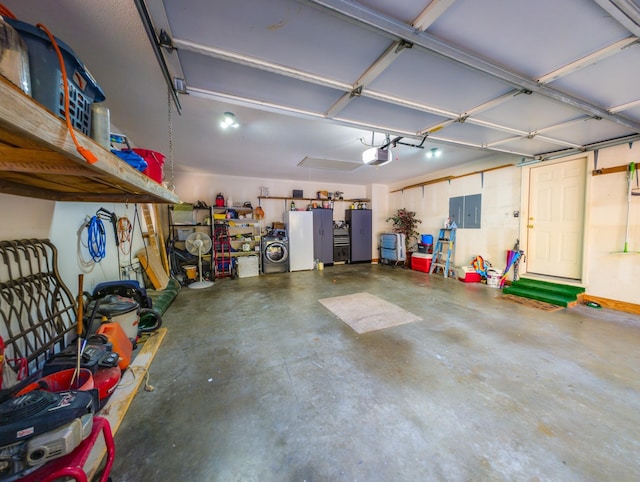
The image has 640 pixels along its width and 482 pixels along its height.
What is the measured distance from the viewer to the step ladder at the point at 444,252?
558cm

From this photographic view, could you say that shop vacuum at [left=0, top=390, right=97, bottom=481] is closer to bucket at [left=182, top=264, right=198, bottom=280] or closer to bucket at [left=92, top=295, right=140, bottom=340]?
bucket at [left=92, top=295, right=140, bottom=340]

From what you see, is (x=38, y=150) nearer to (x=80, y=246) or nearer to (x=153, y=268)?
(x=80, y=246)

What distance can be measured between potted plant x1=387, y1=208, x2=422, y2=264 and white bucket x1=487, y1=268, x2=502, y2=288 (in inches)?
89.8

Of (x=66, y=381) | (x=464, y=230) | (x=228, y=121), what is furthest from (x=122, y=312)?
(x=464, y=230)

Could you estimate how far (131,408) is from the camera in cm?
157

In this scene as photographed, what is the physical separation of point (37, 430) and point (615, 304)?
617cm

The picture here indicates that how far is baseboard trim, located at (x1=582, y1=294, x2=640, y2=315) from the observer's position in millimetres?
3227

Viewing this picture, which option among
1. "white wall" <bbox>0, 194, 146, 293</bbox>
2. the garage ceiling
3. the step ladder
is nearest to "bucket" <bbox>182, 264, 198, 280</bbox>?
"white wall" <bbox>0, 194, 146, 293</bbox>

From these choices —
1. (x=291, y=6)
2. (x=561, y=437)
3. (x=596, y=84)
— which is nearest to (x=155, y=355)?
(x=291, y=6)

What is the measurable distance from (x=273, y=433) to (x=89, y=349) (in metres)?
1.43

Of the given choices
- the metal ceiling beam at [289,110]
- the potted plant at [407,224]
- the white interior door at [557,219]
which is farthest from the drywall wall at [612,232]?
the potted plant at [407,224]

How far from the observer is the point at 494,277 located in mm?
4594

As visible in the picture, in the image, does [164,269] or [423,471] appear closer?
[423,471]

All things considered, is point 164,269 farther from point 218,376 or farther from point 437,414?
point 437,414
